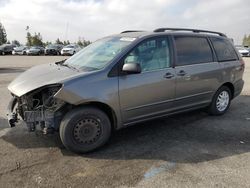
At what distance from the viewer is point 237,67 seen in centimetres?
621

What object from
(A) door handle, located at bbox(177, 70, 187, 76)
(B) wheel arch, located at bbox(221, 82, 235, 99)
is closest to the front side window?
(A) door handle, located at bbox(177, 70, 187, 76)

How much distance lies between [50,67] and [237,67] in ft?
12.9

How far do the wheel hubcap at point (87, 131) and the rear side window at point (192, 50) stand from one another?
72.7 inches

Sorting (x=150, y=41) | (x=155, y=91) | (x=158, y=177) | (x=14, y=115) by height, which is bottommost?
(x=158, y=177)

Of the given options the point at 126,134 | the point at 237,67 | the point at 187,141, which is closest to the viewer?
the point at 187,141

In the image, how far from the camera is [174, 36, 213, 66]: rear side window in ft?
16.6

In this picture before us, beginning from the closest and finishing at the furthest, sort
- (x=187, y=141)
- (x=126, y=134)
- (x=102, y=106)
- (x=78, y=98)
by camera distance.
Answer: (x=78, y=98) → (x=102, y=106) → (x=187, y=141) → (x=126, y=134)

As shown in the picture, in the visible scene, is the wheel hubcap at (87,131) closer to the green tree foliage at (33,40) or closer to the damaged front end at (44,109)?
the damaged front end at (44,109)

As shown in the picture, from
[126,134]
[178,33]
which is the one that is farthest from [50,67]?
[178,33]

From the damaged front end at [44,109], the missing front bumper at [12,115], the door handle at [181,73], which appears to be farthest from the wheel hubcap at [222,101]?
the missing front bumper at [12,115]

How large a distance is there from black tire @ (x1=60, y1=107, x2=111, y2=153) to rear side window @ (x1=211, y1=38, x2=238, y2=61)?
296 centimetres

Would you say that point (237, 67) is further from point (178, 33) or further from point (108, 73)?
point (108, 73)

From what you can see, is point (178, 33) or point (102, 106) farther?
point (178, 33)

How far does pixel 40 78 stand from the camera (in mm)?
4215
